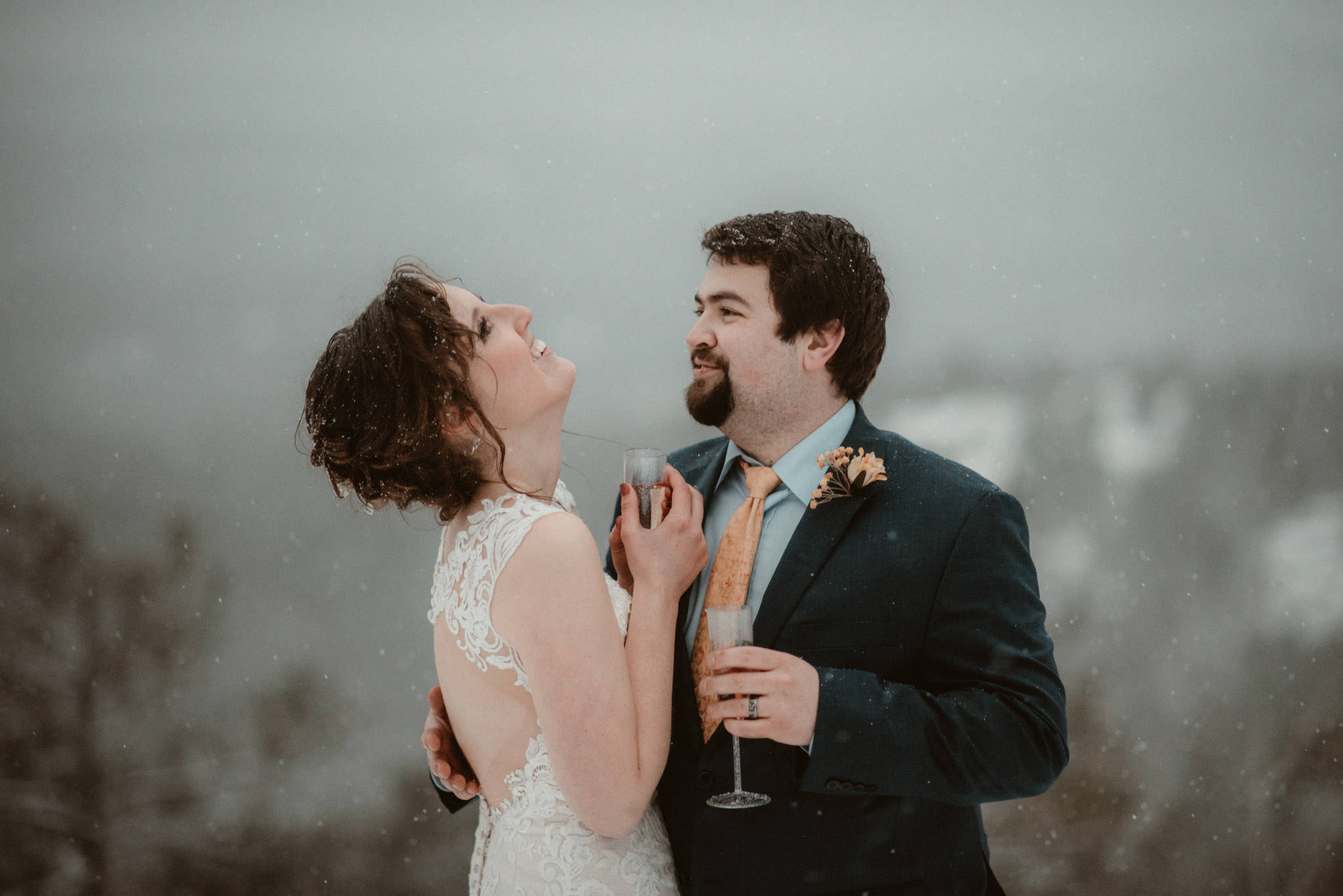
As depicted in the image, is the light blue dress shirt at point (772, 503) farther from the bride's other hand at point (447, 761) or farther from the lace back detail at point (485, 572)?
the bride's other hand at point (447, 761)

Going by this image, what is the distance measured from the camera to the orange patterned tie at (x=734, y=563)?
68.8 inches

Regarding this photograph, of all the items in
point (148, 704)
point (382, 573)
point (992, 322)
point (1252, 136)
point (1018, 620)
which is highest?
point (1252, 136)

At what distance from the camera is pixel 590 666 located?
1.48 meters

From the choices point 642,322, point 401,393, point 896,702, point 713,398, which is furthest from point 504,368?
point 642,322

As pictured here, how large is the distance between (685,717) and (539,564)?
43cm

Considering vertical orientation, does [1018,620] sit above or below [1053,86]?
below

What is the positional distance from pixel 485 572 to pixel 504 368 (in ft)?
1.21

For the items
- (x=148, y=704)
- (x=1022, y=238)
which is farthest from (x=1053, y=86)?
(x=148, y=704)

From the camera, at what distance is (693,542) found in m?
1.68

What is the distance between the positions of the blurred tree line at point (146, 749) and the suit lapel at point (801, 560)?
2.66 meters

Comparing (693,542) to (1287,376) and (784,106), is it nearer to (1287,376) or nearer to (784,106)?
(784,106)

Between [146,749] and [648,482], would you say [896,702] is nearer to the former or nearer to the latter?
[648,482]

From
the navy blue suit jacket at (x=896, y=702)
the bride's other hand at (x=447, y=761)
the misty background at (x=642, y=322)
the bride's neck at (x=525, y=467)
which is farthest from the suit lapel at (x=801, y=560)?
the misty background at (x=642, y=322)

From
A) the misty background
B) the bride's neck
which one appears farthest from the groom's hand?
the misty background
